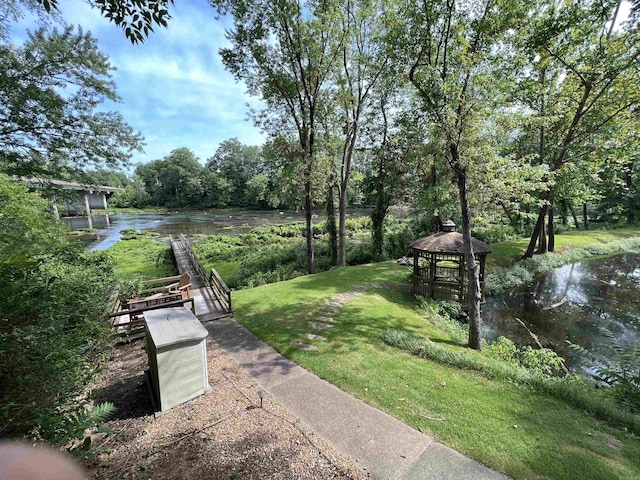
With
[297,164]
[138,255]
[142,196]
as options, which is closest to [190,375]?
[297,164]

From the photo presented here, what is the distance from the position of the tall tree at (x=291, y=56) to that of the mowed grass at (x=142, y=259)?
10121mm

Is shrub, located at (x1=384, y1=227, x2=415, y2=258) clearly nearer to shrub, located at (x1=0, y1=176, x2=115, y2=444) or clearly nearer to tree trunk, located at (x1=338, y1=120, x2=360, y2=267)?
tree trunk, located at (x1=338, y1=120, x2=360, y2=267)

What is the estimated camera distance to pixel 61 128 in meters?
7.09

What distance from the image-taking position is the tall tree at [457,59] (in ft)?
18.6

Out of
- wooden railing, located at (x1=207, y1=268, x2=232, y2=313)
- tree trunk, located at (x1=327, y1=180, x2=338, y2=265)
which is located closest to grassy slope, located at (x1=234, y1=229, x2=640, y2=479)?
wooden railing, located at (x1=207, y1=268, x2=232, y2=313)

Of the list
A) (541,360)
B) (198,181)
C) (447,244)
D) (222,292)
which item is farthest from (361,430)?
(198,181)

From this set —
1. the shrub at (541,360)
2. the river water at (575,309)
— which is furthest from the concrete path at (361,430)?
the river water at (575,309)

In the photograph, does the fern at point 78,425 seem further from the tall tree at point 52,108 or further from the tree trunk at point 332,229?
the tree trunk at point 332,229

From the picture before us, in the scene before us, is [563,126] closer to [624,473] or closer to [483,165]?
[483,165]

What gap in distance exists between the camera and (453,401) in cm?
427

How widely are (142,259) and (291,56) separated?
17.6 m

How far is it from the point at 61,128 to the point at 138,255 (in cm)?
1691

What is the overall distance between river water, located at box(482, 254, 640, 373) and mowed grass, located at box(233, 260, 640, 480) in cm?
304

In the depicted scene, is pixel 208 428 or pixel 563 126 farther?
pixel 563 126
